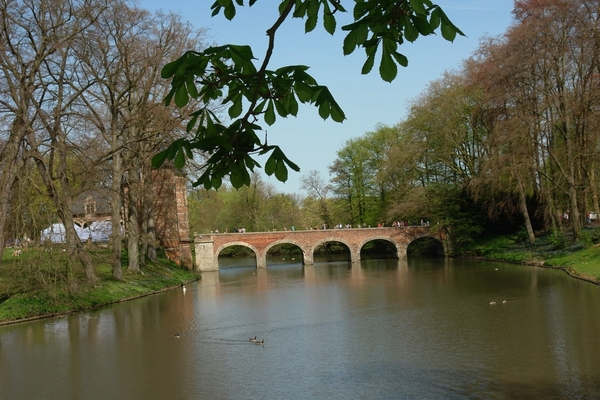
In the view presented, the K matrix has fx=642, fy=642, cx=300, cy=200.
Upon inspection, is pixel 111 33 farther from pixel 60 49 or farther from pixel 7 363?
pixel 7 363

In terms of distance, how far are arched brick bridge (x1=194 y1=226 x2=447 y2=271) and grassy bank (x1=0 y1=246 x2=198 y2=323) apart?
16038mm

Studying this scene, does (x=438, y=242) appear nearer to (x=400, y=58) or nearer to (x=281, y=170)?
(x=281, y=170)

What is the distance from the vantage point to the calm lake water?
9.25 metres

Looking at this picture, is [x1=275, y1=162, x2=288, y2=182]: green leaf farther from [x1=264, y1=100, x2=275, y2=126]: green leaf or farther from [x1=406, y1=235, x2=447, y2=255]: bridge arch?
[x1=406, y1=235, x2=447, y2=255]: bridge arch

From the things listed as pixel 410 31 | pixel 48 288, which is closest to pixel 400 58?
pixel 410 31

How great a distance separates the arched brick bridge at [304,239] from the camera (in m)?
37.9

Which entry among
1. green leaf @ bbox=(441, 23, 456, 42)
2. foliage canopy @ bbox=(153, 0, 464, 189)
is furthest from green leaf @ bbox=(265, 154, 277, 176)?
green leaf @ bbox=(441, 23, 456, 42)

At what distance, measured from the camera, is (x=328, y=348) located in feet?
39.2

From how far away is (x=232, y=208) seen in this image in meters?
50.5

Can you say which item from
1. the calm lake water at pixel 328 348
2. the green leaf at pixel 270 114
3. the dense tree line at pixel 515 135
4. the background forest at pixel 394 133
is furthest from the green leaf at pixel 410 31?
the dense tree line at pixel 515 135

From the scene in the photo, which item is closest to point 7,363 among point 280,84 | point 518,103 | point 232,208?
point 280,84

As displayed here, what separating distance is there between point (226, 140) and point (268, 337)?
1089 cm

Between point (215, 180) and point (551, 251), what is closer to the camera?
point (215, 180)

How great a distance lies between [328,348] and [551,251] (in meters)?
18.2
